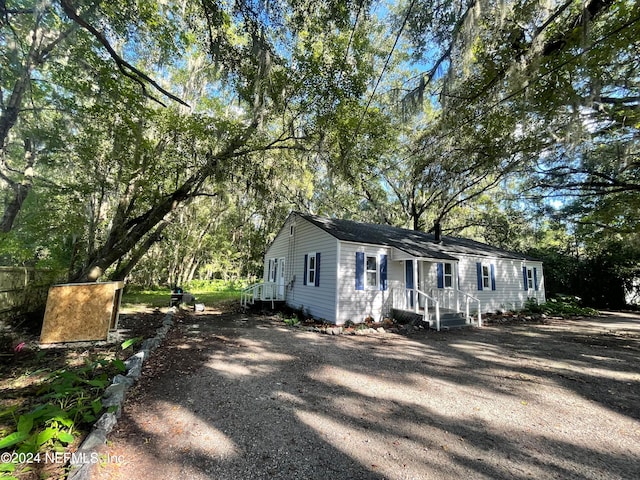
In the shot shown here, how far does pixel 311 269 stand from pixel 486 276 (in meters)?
8.29

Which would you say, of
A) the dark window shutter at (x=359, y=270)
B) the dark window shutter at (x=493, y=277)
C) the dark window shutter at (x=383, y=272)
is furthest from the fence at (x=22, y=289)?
the dark window shutter at (x=493, y=277)

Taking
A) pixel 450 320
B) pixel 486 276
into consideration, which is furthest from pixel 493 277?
pixel 450 320

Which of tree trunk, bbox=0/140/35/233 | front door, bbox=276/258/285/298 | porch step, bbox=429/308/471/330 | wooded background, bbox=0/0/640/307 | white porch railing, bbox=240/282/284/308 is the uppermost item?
wooded background, bbox=0/0/640/307

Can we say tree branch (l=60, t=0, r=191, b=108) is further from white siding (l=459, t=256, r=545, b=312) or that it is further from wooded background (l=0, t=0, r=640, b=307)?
white siding (l=459, t=256, r=545, b=312)

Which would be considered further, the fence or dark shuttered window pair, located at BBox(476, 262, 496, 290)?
dark shuttered window pair, located at BBox(476, 262, 496, 290)

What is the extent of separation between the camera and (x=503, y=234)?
1889 centimetres

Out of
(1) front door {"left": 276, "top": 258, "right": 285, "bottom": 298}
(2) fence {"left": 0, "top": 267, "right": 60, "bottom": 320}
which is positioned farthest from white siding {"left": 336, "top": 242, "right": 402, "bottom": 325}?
(2) fence {"left": 0, "top": 267, "right": 60, "bottom": 320}

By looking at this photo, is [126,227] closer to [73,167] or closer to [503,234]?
[73,167]

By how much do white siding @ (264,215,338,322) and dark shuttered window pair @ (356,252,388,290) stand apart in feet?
3.16

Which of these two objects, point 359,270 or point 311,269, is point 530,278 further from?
point 311,269

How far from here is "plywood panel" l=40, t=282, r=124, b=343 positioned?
3.75 m

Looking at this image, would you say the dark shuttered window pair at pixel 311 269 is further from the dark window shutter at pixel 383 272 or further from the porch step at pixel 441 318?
the porch step at pixel 441 318

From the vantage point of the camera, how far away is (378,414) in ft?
11.0

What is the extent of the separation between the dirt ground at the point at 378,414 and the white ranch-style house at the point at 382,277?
2.94 meters
